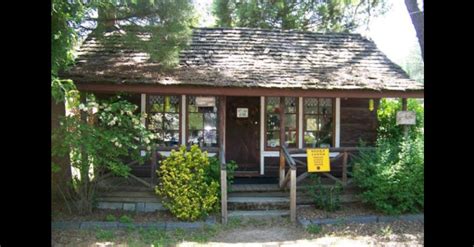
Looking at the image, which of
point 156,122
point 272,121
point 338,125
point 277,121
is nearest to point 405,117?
point 338,125

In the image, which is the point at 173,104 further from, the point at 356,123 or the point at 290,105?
the point at 356,123

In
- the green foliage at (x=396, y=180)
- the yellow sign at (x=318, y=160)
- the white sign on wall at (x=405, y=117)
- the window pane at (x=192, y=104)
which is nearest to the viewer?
the green foliage at (x=396, y=180)

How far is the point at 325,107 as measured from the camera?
34.8 ft

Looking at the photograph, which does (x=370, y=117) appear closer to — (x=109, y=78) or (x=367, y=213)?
(x=367, y=213)

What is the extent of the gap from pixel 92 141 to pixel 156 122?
2.95 metres

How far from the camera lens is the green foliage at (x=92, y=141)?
7.07 m

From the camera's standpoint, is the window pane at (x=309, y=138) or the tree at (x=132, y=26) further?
the window pane at (x=309, y=138)

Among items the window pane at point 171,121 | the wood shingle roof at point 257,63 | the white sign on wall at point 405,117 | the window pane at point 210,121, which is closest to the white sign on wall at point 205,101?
the window pane at point 210,121

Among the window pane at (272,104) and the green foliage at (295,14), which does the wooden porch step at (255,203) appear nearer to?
the window pane at (272,104)

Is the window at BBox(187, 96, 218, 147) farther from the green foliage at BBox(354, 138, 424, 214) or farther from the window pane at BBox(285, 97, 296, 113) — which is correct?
the green foliage at BBox(354, 138, 424, 214)

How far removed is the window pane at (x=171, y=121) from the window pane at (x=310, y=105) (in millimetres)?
3248
